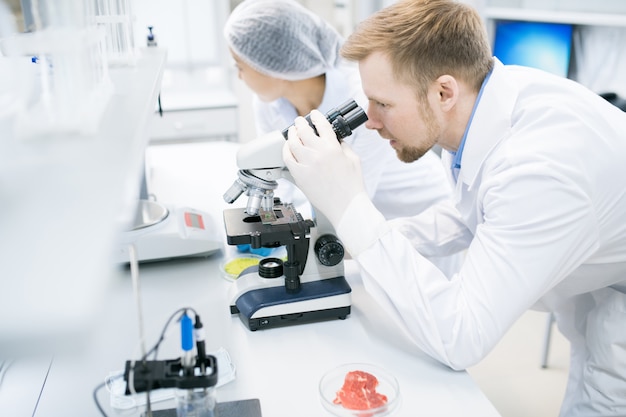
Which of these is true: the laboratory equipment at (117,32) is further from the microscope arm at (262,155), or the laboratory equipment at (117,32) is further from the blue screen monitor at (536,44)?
the blue screen monitor at (536,44)

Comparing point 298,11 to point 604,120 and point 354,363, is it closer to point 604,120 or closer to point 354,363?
point 604,120

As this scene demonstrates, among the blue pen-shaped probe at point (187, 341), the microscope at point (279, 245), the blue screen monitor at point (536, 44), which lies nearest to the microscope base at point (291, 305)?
the microscope at point (279, 245)

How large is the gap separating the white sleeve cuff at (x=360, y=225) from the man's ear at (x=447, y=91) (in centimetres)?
30

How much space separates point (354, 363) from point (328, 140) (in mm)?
440

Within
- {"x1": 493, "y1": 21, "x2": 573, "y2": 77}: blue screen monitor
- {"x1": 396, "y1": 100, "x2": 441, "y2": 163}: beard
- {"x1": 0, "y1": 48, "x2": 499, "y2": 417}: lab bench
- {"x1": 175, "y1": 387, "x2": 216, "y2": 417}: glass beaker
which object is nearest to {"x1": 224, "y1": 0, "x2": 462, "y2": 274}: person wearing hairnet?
{"x1": 396, "y1": 100, "x2": 441, "y2": 163}: beard

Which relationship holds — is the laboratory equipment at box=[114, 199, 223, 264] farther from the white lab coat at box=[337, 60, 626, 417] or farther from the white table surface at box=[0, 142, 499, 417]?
the white lab coat at box=[337, 60, 626, 417]

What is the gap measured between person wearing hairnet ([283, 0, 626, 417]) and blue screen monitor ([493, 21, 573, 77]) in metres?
1.78

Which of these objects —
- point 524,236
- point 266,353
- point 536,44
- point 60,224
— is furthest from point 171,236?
point 536,44

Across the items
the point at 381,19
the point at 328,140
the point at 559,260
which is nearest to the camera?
the point at 559,260

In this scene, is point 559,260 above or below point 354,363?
above

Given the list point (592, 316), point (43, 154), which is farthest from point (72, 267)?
point (592, 316)

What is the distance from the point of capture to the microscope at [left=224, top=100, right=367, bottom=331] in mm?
1166

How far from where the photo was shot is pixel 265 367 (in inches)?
41.7

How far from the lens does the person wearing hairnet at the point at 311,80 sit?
5.77ft
